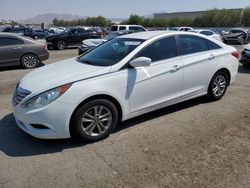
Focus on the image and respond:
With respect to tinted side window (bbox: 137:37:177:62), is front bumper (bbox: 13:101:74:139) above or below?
below

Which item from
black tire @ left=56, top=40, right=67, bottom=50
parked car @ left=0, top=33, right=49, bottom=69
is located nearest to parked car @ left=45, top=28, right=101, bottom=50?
black tire @ left=56, top=40, right=67, bottom=50

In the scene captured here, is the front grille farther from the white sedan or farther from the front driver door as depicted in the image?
the front driver door

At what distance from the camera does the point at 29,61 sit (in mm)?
11383

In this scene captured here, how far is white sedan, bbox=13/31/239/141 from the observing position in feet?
13.2

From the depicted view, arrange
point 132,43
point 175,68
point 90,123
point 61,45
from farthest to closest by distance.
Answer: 1. point 61,45
2. point 175,68
3. point 132,43
4. point 90,123

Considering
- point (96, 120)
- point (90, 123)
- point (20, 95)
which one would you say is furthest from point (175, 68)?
point (20, 95)

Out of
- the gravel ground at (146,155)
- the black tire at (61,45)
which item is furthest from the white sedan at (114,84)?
the black tire at (61,45)

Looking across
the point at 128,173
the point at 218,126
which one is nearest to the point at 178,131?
the point at 218,126

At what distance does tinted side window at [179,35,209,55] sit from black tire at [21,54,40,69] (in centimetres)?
764

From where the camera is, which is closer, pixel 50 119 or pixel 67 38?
pixel 50 119

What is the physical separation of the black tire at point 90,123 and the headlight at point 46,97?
1.19ft

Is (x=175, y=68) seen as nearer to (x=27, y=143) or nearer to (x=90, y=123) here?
(x=90, y=123)

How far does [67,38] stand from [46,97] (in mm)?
17784

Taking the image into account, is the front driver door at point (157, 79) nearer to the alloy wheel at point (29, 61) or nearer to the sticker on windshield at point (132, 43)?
the sticker on windshield at point (132, 43)
